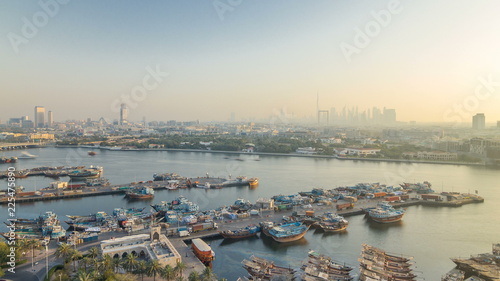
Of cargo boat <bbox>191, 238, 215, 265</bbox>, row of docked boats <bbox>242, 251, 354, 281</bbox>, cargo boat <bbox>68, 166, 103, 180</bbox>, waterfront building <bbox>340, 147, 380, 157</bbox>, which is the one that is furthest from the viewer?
waterfront building <bbox>340, 147, 380, 157</bbox>

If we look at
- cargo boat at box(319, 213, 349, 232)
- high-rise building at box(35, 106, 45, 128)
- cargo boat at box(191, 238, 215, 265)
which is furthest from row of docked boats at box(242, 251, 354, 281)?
high-rise building at box(35, 106, 45, 128)

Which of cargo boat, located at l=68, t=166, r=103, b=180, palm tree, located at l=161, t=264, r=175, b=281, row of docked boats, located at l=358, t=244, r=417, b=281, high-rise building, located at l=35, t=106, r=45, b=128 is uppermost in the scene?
high-rise building, located at l=35, t=106, r=45, b=128

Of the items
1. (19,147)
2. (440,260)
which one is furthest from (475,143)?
(19,147)

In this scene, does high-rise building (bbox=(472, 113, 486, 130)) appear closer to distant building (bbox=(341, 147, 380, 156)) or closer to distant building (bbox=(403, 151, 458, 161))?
distant building (bbox=(403, 151, 458, 161))

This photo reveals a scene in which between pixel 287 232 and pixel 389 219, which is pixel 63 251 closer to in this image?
pixel 287 232

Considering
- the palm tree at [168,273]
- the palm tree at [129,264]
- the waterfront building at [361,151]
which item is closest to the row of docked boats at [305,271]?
the palm tree at [168,273]

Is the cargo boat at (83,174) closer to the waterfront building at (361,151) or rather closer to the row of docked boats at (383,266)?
the row of docked boats at (383,266)

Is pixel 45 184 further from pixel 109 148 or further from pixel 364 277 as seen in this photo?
pixel 109 148
